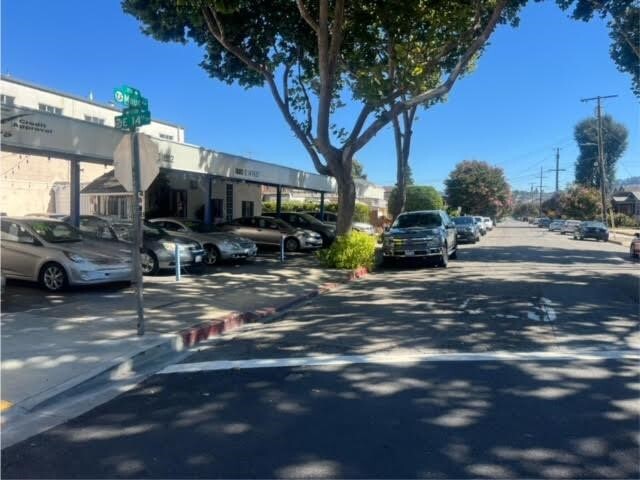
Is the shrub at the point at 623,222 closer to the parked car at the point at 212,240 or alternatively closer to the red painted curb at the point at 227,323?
the parked car at the point at 212,240

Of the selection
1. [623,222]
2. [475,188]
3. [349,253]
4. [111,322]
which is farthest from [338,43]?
[623,222]

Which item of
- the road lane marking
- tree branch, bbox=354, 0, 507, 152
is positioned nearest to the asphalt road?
the road lane marking

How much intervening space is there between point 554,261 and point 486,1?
916 centimetres

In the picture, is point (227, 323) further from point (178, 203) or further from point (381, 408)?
point (178, 203)

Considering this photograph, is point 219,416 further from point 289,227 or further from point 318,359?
point 289,227

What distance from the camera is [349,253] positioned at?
15617 mm

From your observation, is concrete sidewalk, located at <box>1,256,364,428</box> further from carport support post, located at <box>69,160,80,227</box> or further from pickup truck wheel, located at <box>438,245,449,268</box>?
pickup truck wheel, located at <box>438,245,449,268</box>

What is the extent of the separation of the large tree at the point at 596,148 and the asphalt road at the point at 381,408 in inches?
2908

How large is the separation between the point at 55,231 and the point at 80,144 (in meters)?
2.38

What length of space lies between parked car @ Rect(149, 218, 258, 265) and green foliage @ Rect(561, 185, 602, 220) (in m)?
62.6

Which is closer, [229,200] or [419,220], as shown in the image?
[419,220]

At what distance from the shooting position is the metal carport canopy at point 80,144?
11.2m

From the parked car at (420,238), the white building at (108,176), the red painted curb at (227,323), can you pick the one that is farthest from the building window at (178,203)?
the red painted curb at (227,323)

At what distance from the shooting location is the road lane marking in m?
6.18
